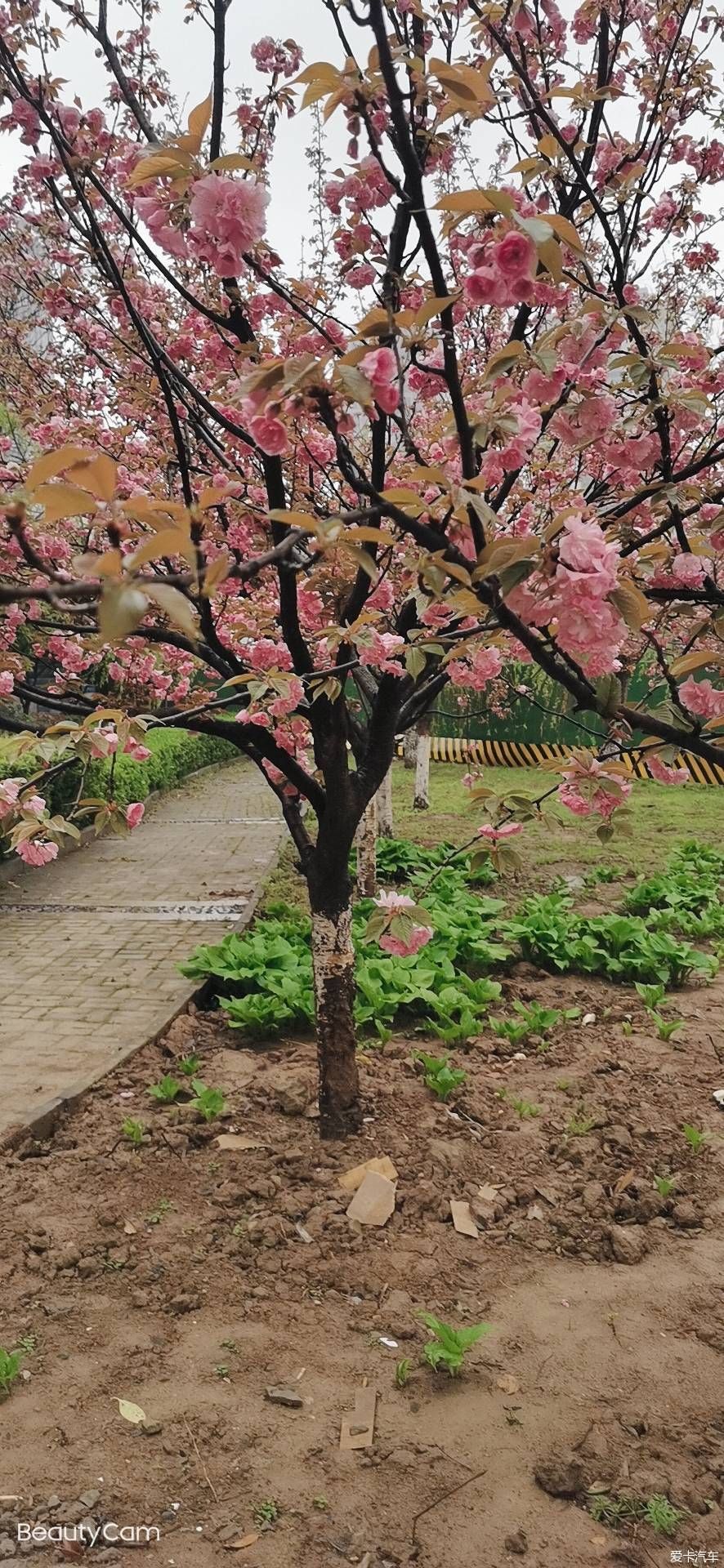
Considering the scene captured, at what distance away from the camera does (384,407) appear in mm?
1576

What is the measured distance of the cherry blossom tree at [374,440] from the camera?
143cm

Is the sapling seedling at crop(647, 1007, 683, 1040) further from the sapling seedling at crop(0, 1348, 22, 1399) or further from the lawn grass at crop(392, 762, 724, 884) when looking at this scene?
the sapling seedling at crop(0, 1348, 22, 1399)

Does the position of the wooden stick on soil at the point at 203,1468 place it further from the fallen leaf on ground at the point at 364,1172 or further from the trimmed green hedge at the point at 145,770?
the trimmed green hedge at the point at 145,770

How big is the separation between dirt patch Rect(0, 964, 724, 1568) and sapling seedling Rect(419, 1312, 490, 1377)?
0.14ft

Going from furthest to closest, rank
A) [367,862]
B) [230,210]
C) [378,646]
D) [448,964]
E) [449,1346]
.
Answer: [367,862] < [448,964] < [378,646] < [449,1346] < [230,210]

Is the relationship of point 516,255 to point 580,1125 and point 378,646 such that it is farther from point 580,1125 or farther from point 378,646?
point 580,1125

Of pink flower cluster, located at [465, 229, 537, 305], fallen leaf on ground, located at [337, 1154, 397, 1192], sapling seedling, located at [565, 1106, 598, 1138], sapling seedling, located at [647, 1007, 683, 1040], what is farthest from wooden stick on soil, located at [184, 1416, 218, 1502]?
sapling seedling, located at [647, 1007, 683, 1040]

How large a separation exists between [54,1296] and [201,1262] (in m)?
0.43

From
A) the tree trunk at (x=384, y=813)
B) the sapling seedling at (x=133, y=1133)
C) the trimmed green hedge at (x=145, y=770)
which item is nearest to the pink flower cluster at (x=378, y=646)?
the sapling seedling at (x=133, y=1133)

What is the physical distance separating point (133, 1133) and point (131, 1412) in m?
1.26

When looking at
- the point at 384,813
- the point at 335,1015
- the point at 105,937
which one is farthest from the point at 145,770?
the point at 335,1015

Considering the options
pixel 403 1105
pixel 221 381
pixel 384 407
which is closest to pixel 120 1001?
pixel 403 1105

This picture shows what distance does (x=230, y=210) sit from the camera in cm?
179

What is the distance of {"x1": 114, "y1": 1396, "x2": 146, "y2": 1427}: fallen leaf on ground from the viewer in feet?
6.96
